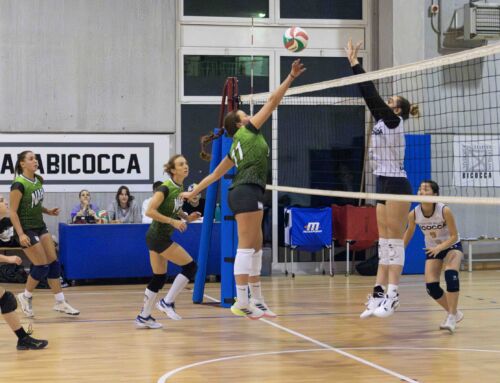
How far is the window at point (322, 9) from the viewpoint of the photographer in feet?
52.5

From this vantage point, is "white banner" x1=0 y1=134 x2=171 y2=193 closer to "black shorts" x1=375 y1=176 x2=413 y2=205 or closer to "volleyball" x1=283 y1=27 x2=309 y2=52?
"volleyball" x1=283 y1=27 x2=309 y2=52

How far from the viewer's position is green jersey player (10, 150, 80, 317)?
30.9 feet

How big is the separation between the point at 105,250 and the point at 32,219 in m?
4.05

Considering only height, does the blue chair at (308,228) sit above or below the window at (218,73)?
below

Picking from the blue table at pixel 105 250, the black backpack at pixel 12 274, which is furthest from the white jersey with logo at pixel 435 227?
the black backpack at pixel 12 274

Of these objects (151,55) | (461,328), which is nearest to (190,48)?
(151,55)

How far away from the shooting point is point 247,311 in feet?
25.3

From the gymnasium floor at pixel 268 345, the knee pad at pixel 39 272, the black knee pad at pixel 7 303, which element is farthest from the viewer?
the knee pad at pixel 39 272

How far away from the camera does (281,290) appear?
42.2ft

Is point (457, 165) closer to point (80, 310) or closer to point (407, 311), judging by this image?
point (407, 311)

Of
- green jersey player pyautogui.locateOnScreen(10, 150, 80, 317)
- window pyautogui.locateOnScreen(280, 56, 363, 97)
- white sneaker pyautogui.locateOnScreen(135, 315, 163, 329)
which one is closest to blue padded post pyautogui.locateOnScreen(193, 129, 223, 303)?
green jersey player pyautogui.locateOnScreen(10, 150, 80, 317)

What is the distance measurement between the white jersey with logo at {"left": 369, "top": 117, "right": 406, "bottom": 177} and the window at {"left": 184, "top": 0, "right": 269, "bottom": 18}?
305 inches

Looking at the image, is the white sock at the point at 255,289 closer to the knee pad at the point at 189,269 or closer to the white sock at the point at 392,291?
the white sock at the point at 392,291

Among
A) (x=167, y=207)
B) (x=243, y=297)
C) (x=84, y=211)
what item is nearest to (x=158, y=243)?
(x=167, y=207)
